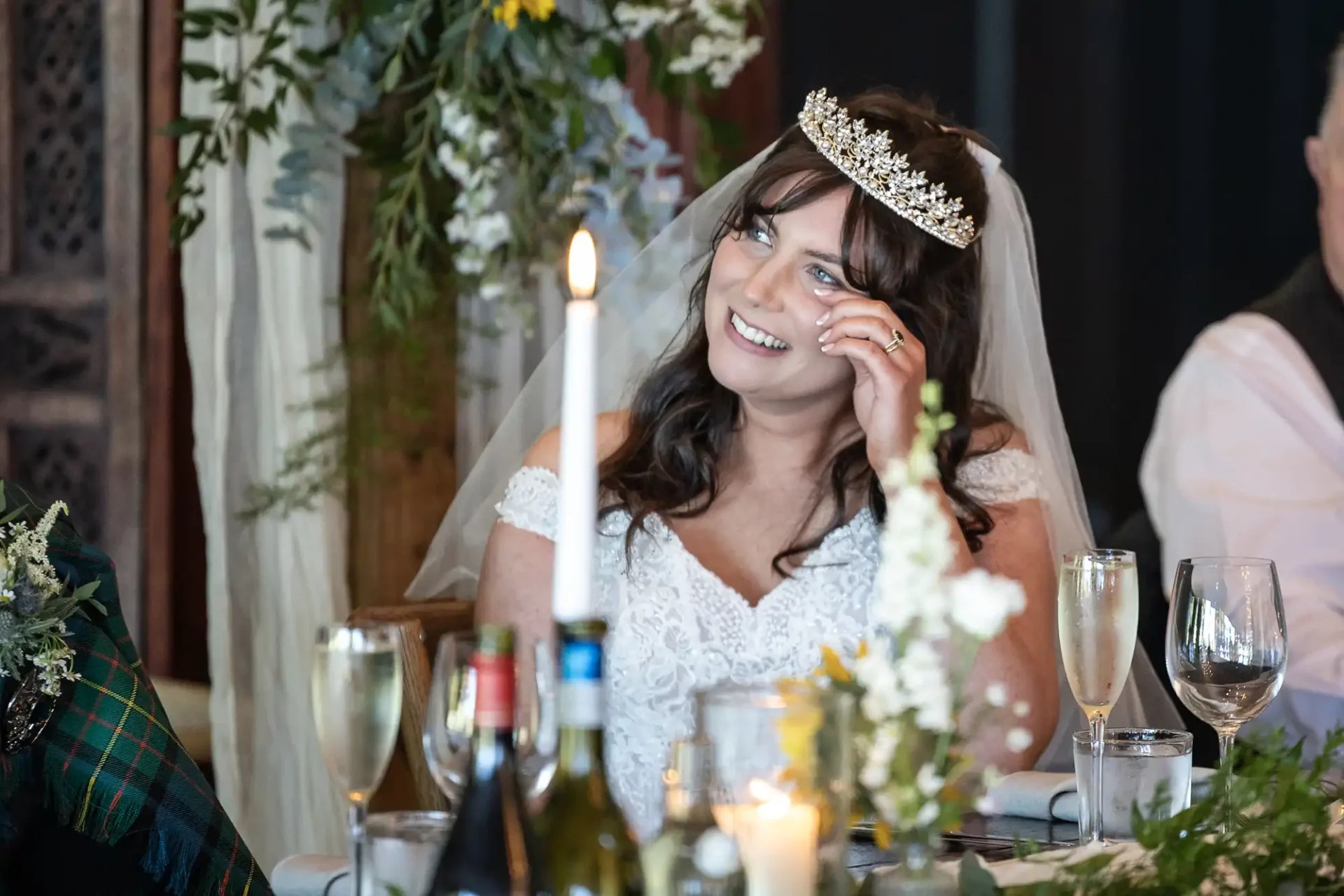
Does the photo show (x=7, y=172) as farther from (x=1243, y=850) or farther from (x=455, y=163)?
(x=1243, y=850)

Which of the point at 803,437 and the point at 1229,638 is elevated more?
the point at 803,437

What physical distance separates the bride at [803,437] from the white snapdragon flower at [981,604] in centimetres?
129

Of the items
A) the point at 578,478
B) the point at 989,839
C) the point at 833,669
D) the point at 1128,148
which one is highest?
the point at 1128,148

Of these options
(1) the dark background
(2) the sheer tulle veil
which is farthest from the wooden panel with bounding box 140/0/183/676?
(1) the dark background

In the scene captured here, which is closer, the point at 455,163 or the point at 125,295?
the point at 455,163

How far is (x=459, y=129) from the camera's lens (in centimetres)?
269

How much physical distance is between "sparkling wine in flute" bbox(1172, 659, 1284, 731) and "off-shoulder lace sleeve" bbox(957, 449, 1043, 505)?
1062 millimetres

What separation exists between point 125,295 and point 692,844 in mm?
2878

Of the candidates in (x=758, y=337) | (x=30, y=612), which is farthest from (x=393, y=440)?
(x=30, y=612)

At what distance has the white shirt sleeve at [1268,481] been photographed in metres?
2.56

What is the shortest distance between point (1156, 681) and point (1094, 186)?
0.82 meters

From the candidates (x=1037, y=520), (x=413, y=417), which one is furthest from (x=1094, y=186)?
(x=413, y=417)

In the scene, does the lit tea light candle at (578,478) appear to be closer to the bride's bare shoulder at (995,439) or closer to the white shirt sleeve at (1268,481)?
the bride's bare shoulder at (995,439)

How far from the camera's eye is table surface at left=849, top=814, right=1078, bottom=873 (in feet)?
4.33
